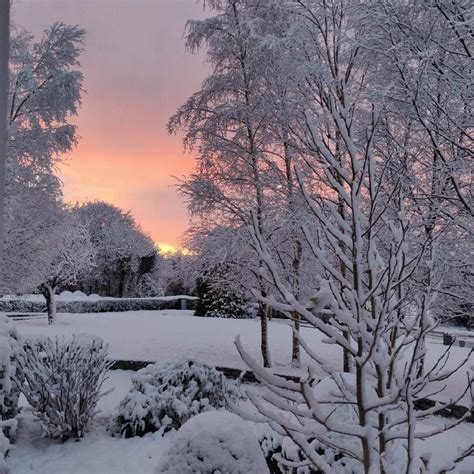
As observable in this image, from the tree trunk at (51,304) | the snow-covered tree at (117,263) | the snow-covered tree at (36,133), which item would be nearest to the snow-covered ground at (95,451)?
the snow-covered tree at (36,133)

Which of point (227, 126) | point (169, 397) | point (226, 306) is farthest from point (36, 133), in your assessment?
point (226, 306)

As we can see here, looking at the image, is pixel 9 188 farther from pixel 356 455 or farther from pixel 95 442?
pixel 356 455

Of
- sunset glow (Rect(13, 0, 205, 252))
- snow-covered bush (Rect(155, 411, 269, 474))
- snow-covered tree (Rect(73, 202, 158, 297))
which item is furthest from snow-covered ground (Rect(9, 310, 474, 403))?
snow-covered tree (Rect(73, 202, 158, 297))

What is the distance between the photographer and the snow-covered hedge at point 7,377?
4215 millimetres

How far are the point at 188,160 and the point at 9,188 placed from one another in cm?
457

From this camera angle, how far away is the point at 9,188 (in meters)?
11.1

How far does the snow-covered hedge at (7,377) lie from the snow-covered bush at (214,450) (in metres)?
1.52

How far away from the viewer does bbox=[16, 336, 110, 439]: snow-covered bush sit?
5621 mm

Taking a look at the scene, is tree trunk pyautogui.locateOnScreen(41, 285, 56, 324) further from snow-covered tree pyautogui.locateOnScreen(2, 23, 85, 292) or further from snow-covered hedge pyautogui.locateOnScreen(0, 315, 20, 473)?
snow-covered hedge pyautogui.locateOnScreen(0, 315, 20, 473)

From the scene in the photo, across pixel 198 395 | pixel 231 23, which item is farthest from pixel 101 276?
pixel 198 395

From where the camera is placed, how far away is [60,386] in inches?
221

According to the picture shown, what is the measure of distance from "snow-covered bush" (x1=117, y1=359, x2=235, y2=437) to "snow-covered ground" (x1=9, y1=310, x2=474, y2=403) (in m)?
2.59

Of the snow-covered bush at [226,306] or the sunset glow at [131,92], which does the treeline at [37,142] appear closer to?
the sunset glow at [131,92]

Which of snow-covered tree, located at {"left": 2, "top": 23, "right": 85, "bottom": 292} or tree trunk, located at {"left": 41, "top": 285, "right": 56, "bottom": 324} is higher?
snow-covered tree, located at {"left": 2, "top": 23, "right": 85, "bottom": 292}
